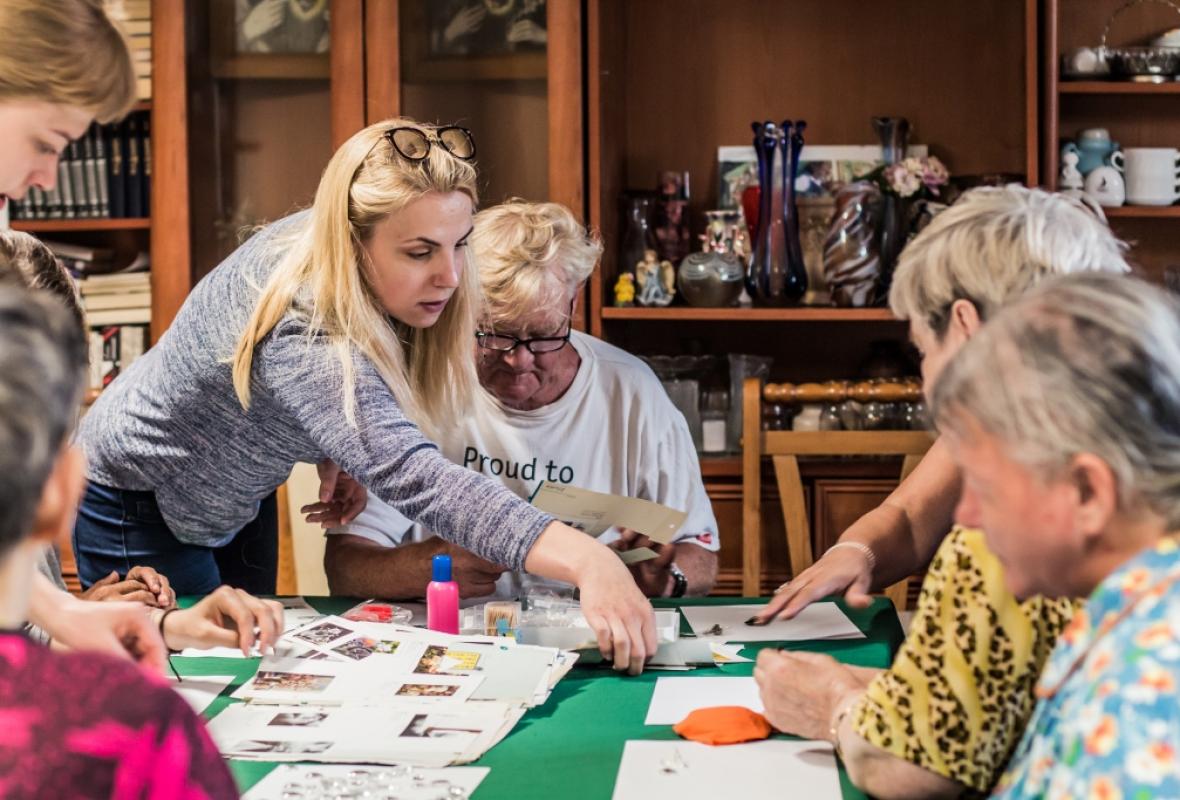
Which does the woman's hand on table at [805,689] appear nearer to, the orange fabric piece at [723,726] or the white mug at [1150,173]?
the orange fabric piece at [723,726]

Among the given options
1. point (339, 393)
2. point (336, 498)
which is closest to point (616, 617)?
point (339, 393)

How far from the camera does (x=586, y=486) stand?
245cm

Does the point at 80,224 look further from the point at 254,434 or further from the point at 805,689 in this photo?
the point at 805,689

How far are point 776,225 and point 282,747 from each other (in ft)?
7.62

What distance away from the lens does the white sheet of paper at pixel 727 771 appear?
132 centimetres

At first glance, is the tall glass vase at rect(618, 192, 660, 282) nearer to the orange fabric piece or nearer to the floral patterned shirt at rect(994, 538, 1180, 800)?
the orange fabric piece

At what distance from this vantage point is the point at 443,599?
1867mm

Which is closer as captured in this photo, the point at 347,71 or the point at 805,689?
the point at 805,689

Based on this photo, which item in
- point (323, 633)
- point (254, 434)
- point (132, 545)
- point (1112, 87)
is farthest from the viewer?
point (1112, 87)

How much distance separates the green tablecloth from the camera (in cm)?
135

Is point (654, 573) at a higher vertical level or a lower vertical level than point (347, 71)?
lower

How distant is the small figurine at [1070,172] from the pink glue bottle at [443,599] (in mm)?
2171

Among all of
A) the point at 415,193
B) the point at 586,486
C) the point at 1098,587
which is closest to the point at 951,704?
the point at 1098,587

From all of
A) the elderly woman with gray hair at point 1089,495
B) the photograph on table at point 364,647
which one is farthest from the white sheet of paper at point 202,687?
the elderly woman with gray hair at point 1089,495
